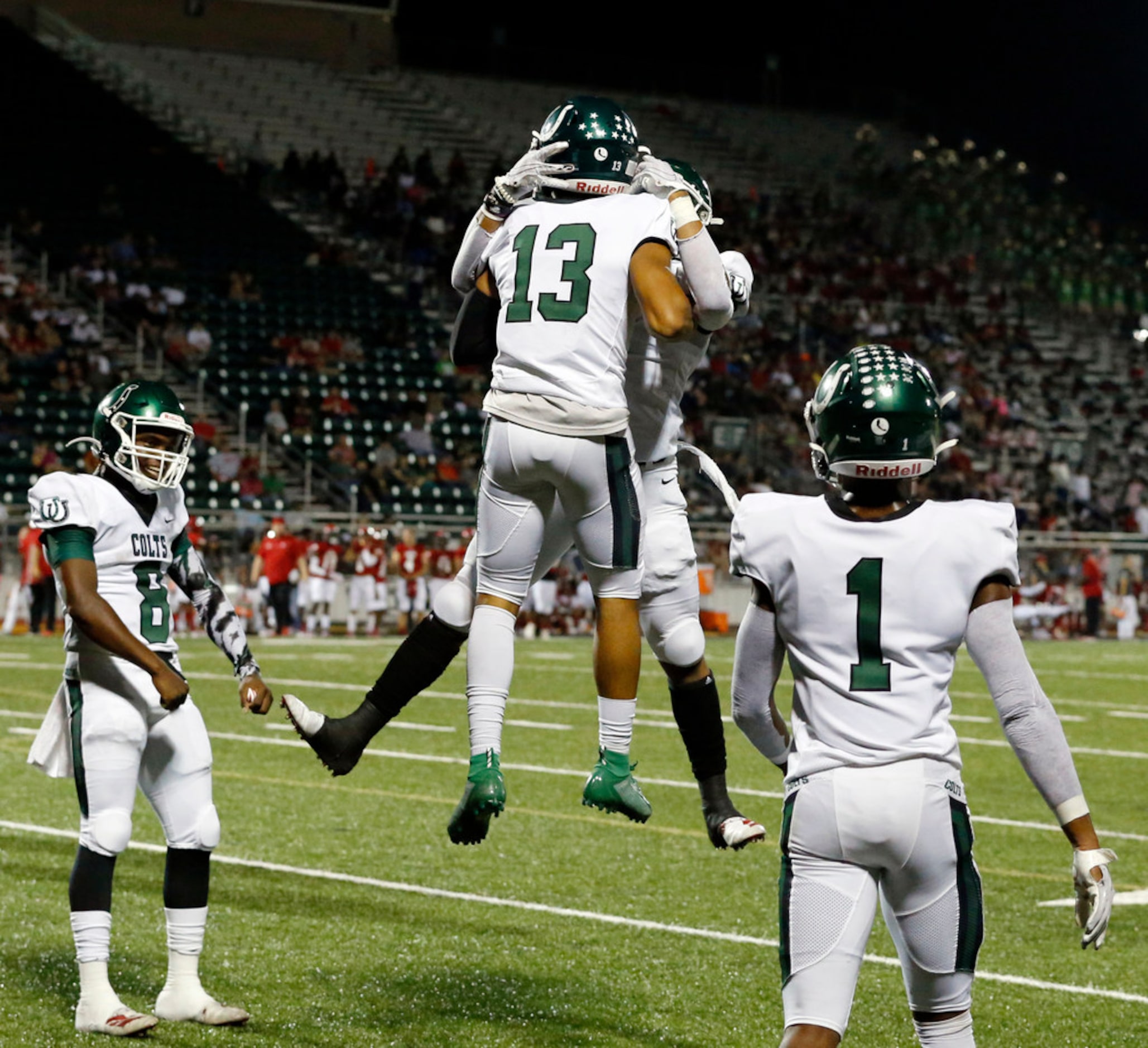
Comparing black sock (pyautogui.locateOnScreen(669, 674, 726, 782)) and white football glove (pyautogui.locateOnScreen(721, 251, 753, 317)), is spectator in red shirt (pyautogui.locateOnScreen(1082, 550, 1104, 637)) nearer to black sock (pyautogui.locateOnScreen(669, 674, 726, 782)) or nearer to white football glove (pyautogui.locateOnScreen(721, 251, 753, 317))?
black sock (pyautogui.locateOnScreen(669, 674, 726, 782))

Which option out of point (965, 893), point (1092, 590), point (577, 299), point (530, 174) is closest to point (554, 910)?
point (577, 299)

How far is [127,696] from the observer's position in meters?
5.77

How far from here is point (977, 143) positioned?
39188mm

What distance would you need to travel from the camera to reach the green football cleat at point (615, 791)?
4547 mm

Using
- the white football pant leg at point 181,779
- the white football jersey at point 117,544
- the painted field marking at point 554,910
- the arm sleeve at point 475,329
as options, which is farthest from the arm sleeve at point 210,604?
the painted field marking at point 554,910

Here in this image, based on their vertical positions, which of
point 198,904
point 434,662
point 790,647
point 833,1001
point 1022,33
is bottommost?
point 198,904

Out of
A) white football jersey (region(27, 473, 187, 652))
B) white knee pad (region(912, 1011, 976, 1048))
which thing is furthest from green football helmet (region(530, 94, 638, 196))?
white knee pad (region(912, 1011, 976, 1048))

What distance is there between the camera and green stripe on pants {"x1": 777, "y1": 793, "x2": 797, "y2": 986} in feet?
12.1

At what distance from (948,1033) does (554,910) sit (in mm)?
4136

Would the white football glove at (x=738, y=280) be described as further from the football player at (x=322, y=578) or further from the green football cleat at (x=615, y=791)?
the football player at (x=322, y=578)

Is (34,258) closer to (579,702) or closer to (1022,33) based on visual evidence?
(579,702)

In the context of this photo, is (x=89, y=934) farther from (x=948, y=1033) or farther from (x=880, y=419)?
(x=880, y=419)

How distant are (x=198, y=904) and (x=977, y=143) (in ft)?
119

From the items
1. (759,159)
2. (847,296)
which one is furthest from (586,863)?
(759,159)
